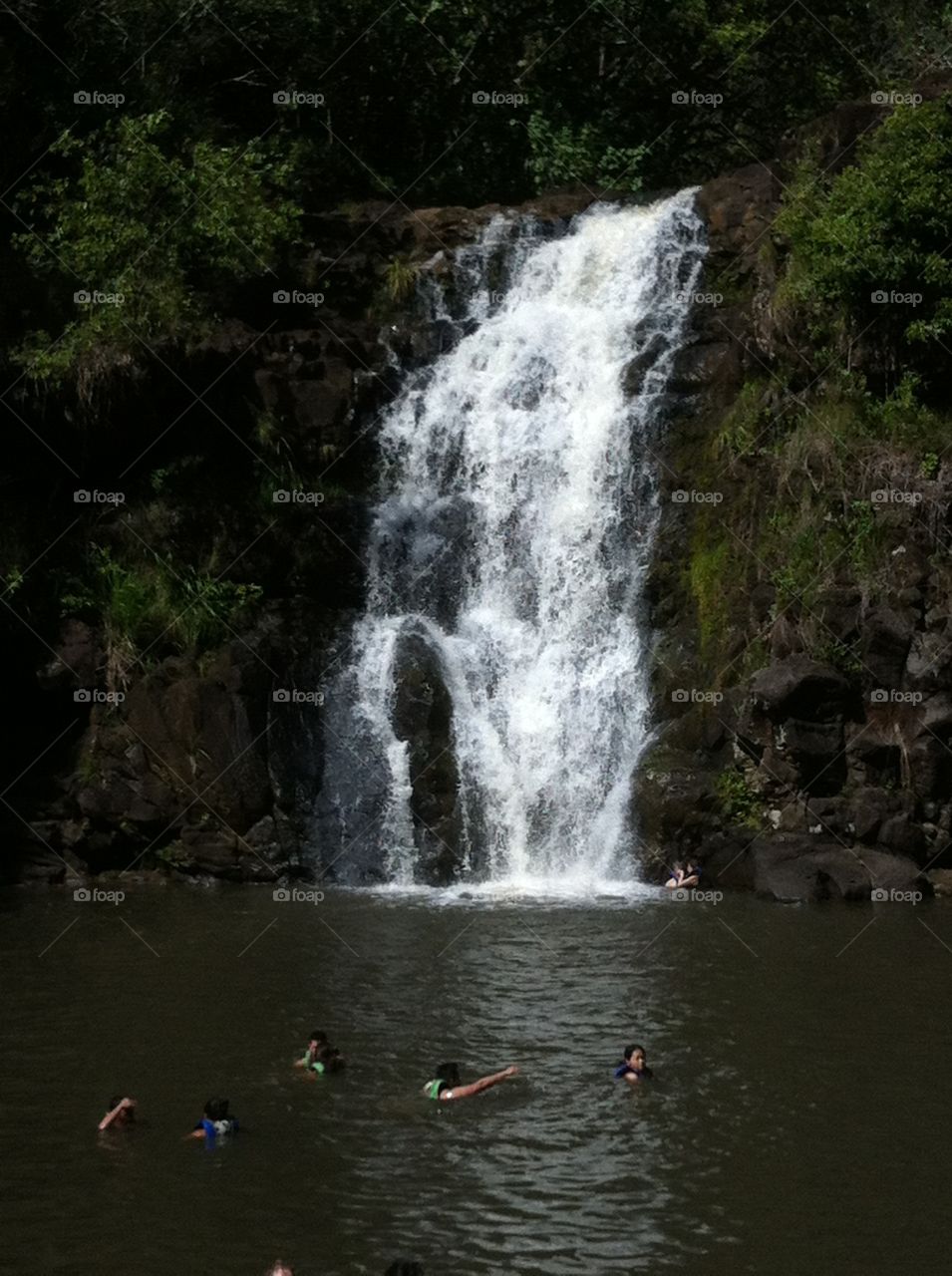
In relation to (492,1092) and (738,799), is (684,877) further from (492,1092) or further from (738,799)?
(492,1092)

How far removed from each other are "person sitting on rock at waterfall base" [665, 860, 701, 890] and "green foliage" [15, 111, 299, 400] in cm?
1150

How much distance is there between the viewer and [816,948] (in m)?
20.2

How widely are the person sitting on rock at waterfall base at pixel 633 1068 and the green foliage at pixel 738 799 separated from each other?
373 inches

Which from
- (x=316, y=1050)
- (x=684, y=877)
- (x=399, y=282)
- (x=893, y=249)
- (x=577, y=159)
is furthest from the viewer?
(x=577, y=159)

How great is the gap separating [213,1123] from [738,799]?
12.4m

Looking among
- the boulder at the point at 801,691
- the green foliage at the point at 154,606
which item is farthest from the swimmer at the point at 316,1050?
the green foliage at the point at 154,606

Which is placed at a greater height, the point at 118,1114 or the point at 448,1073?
the point at 448,1073

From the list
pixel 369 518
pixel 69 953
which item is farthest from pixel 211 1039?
pixel 369 518

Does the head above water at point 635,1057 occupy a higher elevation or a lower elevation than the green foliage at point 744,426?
lower

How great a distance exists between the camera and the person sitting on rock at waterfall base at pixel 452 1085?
14930 millimetres

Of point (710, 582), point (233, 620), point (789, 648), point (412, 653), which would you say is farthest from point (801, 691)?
point (233, 620)

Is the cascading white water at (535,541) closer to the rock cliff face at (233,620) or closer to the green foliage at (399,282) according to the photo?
the rock cliff face at (233,620)

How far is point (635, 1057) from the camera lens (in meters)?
15.2

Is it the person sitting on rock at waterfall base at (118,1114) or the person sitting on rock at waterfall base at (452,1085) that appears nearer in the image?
the person sitting on rock at waterfall base at (118,1114)
